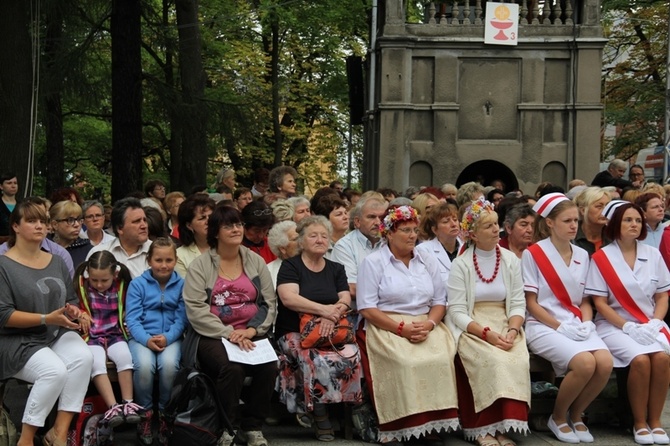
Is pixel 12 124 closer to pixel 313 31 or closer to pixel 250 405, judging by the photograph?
pixel 250 405

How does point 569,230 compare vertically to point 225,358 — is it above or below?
above

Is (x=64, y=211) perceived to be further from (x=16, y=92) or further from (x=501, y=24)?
(x=501, y=24)

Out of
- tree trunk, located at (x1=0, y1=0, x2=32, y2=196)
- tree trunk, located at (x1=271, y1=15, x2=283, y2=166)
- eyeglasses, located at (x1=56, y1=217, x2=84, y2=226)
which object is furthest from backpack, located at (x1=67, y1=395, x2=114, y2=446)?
tree trunk, located at (x1=271, y1=15, x2=283, y2=166)

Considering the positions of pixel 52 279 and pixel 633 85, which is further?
pixel 633 85

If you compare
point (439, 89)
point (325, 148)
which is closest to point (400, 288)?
point (439, 89)

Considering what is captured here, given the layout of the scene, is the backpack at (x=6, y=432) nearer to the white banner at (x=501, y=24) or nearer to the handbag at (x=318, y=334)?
the handbag at (x=318, y=334)

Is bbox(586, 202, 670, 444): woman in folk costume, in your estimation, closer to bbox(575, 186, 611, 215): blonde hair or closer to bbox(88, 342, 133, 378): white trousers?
bbox(575, 186, 611, 215): blonde hair

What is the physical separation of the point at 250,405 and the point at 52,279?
68.7 inches

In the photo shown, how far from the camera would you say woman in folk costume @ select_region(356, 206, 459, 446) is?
7992 mm

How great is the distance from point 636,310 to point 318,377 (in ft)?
9.04

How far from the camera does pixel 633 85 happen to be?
3734cm

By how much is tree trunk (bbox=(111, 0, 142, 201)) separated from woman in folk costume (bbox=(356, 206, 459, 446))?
9.64m

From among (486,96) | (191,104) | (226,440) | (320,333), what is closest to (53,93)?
(191,104)

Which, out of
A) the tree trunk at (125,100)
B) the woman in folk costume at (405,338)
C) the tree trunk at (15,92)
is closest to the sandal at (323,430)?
the woman in folk costume at (405,338)
